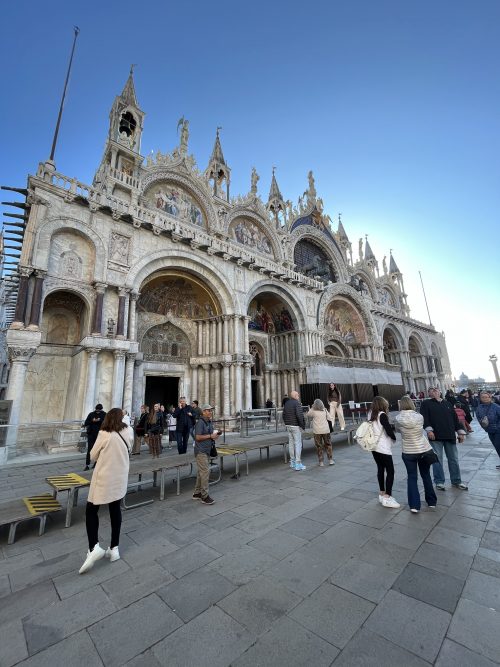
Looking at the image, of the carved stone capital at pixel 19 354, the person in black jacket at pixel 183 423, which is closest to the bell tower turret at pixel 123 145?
the carved stone capital at pixel 19 354

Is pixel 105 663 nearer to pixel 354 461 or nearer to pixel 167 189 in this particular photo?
pixel 354 461

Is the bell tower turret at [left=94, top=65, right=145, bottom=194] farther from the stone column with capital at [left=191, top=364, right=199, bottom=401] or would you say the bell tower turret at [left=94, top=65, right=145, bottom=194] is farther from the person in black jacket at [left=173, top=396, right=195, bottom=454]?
the person in black jacket at [left=173, top=396, right=195, bottom=454]

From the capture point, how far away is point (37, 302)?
997cm

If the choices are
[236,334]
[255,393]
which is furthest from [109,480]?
[255,393]

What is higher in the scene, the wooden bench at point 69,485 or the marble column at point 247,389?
the marble column at point 247,389

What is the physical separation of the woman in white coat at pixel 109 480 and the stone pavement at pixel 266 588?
194mm

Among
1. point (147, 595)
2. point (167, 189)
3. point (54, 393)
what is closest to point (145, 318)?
point (54, 393)

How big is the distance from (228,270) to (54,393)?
10123mm

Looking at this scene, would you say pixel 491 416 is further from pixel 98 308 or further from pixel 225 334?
pixel 98 308

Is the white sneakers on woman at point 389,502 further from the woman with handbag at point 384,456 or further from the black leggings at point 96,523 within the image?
the black leggings at point 96,523

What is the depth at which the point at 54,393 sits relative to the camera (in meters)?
11.8

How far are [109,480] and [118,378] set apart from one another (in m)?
8.96

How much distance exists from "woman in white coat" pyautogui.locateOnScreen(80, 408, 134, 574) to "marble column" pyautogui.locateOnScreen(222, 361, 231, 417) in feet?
37.7

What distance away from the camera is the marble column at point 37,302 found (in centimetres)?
979
